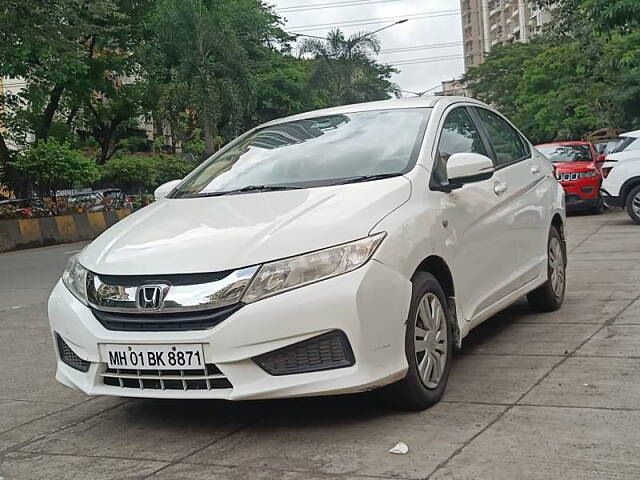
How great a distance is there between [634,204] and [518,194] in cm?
965

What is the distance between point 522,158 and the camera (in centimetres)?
649

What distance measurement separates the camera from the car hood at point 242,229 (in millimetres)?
3984

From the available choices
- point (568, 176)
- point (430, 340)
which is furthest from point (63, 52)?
point (430, 340)

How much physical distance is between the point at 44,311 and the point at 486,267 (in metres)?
5.19

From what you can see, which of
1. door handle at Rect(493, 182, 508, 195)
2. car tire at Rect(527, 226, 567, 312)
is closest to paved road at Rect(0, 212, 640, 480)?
car tire at Rect(527, 226, 567, 312)

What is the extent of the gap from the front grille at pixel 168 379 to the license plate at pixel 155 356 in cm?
3

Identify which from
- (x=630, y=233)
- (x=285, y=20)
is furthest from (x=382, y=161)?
(x=285, y=20)

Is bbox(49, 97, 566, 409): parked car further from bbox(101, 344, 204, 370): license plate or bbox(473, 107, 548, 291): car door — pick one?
bbox(473, 107, 548, 291): car door

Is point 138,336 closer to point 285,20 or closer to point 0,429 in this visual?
point 0,429

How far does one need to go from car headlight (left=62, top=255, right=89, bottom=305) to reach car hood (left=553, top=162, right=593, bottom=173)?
587 inches

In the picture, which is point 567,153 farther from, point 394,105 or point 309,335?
point 309,335

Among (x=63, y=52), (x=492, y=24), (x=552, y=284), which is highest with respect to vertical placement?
(x=492, y=24)

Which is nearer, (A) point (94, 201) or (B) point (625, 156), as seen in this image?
(B) point (625, 156)

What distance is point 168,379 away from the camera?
4.02m
